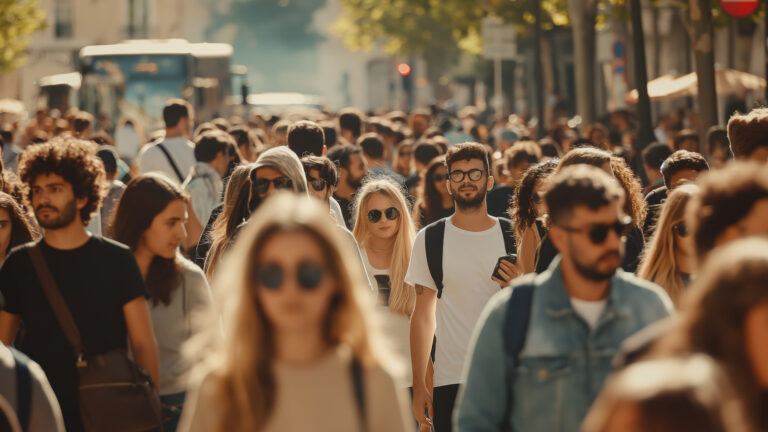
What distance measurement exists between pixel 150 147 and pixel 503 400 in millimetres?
9187

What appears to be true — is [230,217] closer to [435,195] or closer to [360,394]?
[360,394]

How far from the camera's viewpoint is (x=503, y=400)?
13.6 feet

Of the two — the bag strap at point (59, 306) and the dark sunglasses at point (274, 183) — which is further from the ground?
the dark sunglasses at point (274, 183)

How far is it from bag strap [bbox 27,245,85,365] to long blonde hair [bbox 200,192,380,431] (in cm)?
170

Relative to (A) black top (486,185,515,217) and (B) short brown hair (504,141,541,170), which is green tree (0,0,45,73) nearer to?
(B) short brown hair (504,141,541,170)

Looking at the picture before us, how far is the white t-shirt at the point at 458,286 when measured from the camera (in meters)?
7.05

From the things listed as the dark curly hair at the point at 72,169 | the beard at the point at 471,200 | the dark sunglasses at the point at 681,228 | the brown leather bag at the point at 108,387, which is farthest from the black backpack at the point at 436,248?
the brown leather bag at the point at 108,387

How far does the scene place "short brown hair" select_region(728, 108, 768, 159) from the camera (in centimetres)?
697

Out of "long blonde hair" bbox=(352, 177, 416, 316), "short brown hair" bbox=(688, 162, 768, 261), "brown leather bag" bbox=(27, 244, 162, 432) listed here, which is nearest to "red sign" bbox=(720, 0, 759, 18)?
"long blonde hair" bbox=(352, 177, 416, 316)

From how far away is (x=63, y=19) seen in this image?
7650 cm

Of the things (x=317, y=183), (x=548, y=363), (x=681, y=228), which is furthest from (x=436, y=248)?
(x=548, y=363)

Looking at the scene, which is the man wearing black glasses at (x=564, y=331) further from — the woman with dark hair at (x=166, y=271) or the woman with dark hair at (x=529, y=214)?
the woman with dark hair at (x=529, y=214)

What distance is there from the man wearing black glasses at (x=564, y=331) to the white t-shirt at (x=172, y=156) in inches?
336

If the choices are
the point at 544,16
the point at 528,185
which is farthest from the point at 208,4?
the point at 528,185
